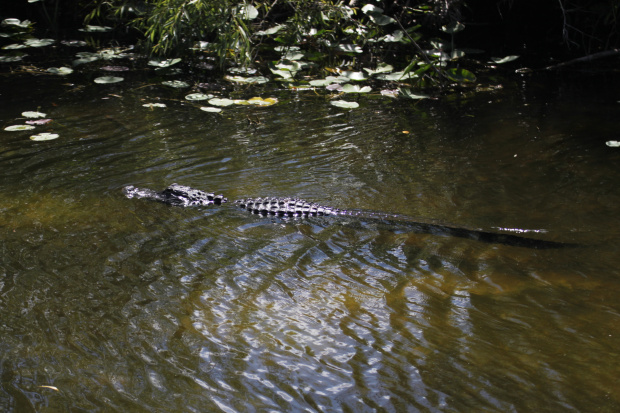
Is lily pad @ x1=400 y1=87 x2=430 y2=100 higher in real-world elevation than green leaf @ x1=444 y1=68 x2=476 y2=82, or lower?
lower

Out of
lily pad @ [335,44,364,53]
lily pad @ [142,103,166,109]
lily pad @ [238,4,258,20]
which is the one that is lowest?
lily pad @ [142,103,166,109]

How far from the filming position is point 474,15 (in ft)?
32.0

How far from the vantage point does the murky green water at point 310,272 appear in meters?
2.48

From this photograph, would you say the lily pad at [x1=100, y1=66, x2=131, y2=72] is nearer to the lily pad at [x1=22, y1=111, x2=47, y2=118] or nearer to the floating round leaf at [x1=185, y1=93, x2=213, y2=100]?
the floating round leaf at [x1=185, y1=93, x2=213, y2=100]

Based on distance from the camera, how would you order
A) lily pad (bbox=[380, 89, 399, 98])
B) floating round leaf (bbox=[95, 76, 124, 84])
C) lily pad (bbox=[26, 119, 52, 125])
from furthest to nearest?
lily pad (bbox=[380, 89, 399, 98]) < floating round leaf (bbox=[95, 76, 124, 84]) < lily pad (bbox=[26, 119, 52, 125])

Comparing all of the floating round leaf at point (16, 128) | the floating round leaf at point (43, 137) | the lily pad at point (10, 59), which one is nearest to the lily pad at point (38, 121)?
the floating round leaf at point (16, 128)

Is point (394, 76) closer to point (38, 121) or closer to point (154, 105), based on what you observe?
point (154, 105)

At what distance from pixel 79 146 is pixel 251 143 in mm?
1648

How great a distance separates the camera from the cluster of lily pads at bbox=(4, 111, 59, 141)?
555 centimetres

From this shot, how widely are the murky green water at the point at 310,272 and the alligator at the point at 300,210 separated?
8 cm

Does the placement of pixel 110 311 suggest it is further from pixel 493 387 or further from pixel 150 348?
pixel 493 387

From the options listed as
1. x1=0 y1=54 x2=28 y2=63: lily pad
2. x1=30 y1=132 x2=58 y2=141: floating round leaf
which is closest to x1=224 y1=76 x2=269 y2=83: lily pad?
x1=30 y1=132 x2=58 y2=141: floating round leaf

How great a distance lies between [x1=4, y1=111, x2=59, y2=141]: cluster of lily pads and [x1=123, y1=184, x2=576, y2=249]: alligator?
152 centimetres

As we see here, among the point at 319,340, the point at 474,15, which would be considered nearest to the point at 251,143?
the point at 319,340
